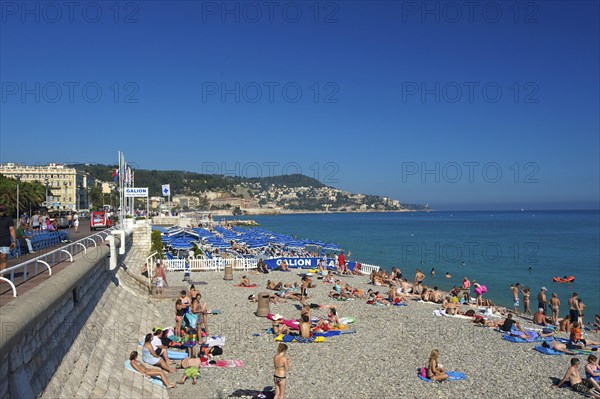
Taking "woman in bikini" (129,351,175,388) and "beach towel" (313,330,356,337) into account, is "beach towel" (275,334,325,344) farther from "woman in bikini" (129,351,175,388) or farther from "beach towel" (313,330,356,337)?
"woman in bikini" (129,351,175,388)

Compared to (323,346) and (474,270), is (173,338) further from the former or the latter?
(474,270)

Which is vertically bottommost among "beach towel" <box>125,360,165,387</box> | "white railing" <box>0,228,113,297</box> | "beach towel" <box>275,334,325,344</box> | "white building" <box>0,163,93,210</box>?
"beach towel" <box>275,334,325,344</box>

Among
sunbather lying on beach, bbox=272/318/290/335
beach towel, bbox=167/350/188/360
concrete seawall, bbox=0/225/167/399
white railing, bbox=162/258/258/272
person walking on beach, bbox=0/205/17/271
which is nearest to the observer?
concrete seawall, bbox=0/225/167/399

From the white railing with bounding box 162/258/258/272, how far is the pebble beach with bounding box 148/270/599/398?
8164 millimetres

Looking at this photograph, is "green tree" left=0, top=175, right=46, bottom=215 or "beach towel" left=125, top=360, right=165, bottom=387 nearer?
"beach towel" left=125, top=360, right=165, bottom=387

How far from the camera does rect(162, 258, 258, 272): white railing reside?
26039 millimetres

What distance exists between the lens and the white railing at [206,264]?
26039 mm

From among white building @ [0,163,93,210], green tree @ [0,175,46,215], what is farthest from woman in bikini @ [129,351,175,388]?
white building @ [0,163,93,210]

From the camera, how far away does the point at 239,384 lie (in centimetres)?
1005

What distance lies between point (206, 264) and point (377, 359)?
16342 mm

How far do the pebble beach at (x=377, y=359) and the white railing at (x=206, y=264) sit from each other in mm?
8164

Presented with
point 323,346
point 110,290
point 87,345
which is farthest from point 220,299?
point 87,345

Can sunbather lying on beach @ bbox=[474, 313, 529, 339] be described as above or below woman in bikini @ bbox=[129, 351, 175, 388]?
below

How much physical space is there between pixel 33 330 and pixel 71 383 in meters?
1.50
